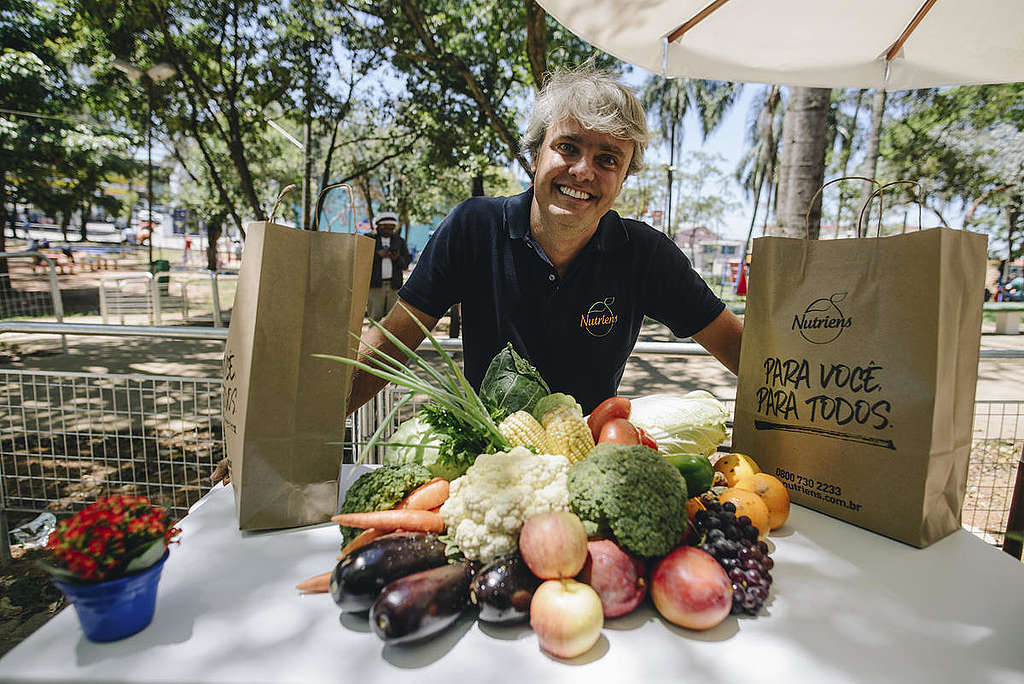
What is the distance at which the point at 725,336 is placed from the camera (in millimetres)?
2088

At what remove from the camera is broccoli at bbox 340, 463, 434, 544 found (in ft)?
3.74

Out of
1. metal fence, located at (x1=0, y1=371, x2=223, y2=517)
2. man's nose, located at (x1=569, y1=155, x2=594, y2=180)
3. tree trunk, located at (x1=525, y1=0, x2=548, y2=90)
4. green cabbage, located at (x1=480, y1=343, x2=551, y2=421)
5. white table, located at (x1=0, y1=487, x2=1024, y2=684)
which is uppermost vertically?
tree trunk, located at (x1=525, y1=0, x2=548, y2=90)

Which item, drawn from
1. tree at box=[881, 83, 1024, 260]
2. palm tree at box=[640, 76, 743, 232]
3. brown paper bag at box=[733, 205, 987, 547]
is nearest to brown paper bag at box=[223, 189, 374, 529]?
brown paper bag at box=[733, 205, 987, 547]

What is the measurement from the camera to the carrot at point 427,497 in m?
1.13

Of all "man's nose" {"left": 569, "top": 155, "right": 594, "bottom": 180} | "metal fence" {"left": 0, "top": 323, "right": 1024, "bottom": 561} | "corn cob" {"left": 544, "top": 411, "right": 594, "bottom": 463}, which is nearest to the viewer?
"corn cob" {"left": 544, "top": 411, "right": 594, "bottom": 463}

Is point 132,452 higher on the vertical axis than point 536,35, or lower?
lower

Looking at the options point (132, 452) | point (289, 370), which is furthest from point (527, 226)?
point (132, 452)

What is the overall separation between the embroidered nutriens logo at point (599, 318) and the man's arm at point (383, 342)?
58cm

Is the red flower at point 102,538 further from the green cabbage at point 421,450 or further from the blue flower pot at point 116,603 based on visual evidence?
the green cabbage at point 421,450

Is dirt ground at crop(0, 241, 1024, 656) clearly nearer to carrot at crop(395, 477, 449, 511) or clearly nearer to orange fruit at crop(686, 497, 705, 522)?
orange fruit at crop(686, 497, 705, 522)

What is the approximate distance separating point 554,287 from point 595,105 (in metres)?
0.65

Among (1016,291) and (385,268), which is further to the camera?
(1016,291)

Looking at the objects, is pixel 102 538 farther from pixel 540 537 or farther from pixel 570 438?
pixel 570 438

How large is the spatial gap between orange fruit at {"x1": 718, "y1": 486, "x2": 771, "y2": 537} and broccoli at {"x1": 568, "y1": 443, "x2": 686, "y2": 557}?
0.25 m
